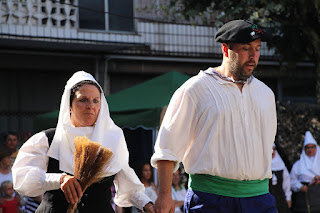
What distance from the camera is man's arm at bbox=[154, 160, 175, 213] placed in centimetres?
400

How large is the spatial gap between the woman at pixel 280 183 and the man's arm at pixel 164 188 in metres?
6.80

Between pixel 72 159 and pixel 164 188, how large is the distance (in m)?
0.82

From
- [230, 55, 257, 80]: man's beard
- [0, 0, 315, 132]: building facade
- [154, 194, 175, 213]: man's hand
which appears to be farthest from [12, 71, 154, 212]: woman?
[0, 0, 315, 132]: building facade

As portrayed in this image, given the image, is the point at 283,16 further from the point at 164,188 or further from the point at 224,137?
the point at 164,188

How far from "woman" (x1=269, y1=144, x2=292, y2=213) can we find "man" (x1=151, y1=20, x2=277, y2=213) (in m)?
6.63

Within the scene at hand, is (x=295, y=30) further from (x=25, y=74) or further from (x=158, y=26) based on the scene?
(x=25, y=74)

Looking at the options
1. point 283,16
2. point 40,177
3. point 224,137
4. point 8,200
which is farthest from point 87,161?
point 283,16

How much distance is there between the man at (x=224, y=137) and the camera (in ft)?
13.1

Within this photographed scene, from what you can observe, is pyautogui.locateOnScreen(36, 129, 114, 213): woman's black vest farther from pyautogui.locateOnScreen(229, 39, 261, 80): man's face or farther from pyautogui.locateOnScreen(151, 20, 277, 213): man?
pyautogui.locateOnScreen(229, 39, 261, 80): man's face

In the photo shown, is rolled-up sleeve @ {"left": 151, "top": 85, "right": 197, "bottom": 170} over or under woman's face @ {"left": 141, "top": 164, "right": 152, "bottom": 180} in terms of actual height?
over

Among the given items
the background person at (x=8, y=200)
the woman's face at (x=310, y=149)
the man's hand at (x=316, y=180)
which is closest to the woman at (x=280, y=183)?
the man's hand at (x=316, y=180)

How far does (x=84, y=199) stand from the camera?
448 centimetres

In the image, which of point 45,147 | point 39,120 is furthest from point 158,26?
point 45,147

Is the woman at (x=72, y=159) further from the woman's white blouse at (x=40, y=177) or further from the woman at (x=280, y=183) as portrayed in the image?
the woman at (x=280, y=183)
